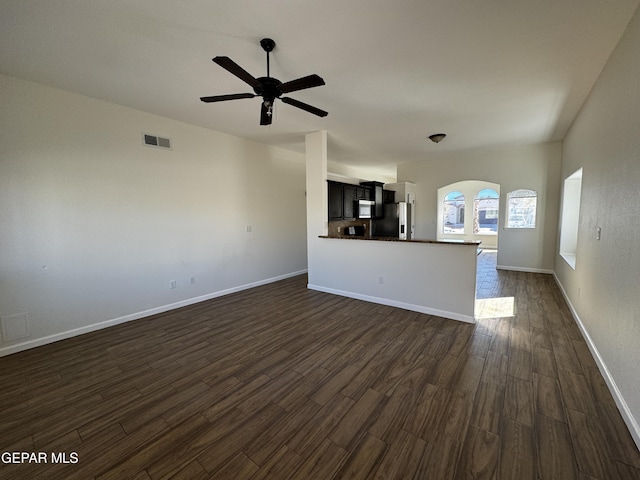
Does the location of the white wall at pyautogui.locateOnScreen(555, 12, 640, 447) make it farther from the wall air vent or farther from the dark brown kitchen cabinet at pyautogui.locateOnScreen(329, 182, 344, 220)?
the wall air vent

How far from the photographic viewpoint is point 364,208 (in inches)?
264

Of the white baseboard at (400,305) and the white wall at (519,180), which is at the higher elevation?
the white wall at (519,180)

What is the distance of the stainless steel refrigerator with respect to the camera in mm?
7078

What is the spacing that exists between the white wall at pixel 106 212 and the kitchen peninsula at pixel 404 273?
186cm

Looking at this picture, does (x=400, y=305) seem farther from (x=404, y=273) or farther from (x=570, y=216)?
(x=570, y=216)

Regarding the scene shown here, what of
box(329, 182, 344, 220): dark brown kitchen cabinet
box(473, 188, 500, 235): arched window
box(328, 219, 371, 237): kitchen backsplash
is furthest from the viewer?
box(473, 188, 500, 235): arched window

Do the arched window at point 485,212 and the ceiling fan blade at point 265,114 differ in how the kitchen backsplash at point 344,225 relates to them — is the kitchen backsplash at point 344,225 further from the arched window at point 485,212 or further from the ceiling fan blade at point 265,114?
the arched window at point 485,212

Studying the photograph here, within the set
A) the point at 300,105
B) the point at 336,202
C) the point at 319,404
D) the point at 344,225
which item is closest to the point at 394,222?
the point at 344,225

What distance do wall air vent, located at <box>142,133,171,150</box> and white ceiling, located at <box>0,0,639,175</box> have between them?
0.44 feet

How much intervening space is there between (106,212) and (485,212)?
40.4 ft

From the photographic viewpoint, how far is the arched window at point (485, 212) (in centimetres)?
1059

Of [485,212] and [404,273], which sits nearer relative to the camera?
[404,273]

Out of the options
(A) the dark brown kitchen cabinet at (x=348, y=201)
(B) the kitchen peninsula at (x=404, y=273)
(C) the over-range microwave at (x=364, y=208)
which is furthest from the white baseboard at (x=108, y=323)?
(C) the over-range microwave at (x=364, y=208)

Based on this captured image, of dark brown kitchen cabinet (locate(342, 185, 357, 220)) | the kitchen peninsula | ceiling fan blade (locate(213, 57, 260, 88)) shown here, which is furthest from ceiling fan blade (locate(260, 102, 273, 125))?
dark brown kitchen cabinet (locate(342, 185, 357, 220))
